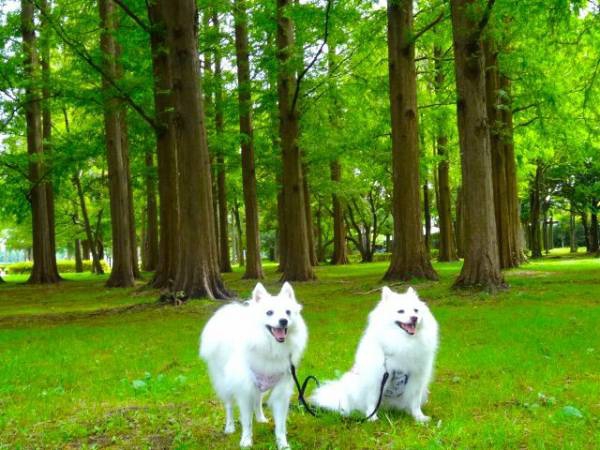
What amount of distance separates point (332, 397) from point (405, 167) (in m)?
12.3

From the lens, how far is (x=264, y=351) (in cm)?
464

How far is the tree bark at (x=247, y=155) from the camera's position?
2347 centimetres

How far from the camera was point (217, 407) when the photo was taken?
6.07 meters

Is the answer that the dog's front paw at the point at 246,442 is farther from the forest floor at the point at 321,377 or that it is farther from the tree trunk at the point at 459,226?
the tree trunk at the point at 459,226

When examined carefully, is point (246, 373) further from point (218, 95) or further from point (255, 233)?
point (218, 95)

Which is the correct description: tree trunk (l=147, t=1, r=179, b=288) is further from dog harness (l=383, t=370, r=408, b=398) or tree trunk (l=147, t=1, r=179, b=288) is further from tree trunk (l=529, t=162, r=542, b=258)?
tree trunk (l=529, t=162, r=542, b=258)

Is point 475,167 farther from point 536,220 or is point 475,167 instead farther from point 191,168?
point 536,220

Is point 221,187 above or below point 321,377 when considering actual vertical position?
above

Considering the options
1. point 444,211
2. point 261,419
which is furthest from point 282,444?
point 444,211

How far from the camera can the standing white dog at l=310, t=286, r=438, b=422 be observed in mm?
5195

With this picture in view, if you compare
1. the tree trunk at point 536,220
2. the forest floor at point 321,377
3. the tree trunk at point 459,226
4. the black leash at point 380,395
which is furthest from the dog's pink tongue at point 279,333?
the tree trunk at point 459,226

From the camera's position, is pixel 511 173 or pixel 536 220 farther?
pixel 536 220

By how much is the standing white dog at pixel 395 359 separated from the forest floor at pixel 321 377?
0.20 metres

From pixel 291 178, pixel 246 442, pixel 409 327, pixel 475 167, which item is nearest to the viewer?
pixel 246 442
